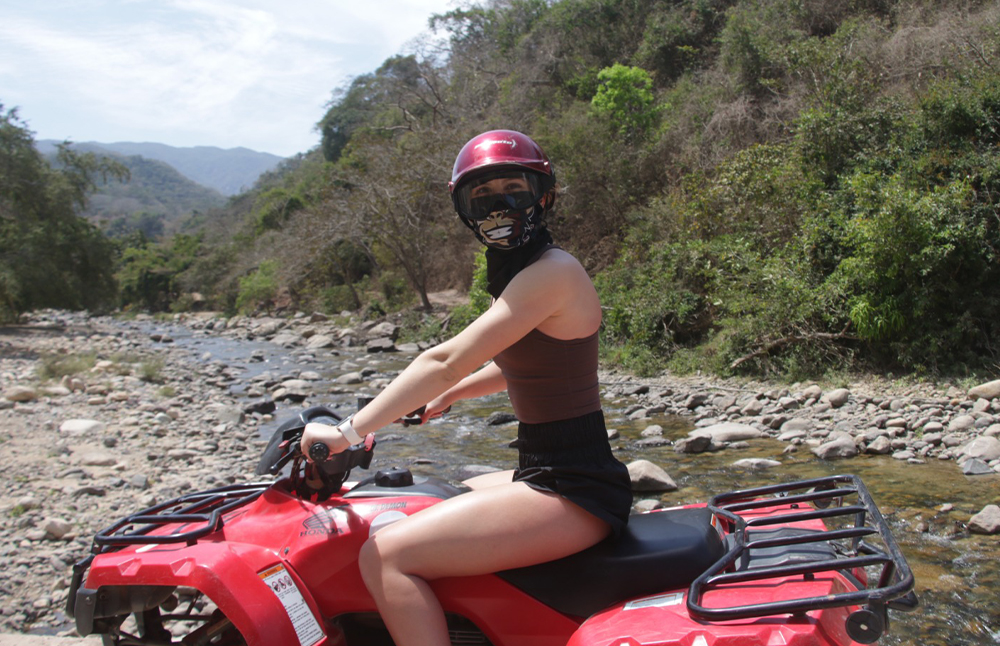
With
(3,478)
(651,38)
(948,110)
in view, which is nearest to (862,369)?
(948,110)

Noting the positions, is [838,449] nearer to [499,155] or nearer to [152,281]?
[499,155]

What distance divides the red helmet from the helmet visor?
3 centimetres

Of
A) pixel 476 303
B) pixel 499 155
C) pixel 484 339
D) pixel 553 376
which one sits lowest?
pixel 476 303

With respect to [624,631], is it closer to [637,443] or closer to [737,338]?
[637,443]

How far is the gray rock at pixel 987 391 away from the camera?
8.25 m

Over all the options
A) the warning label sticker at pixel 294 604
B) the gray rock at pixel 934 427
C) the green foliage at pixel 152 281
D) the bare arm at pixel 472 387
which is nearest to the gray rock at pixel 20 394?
the bare arm at pixel 472 387

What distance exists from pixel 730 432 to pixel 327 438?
280 inches

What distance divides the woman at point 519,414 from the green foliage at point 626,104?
19.9 metres

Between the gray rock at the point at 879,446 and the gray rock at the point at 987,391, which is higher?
the gray rock at the point at 987,391

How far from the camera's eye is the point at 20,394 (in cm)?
1134

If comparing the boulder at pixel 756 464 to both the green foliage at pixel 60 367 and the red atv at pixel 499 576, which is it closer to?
the red atv at pixel 499 576

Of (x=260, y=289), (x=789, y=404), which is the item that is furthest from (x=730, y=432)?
(x=260, y=289)

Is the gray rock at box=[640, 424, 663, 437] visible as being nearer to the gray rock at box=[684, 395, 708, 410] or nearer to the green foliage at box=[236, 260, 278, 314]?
the gray rock at box=[684, 395, 708, 410]

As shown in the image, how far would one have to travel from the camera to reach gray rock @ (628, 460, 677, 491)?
6715 millimetres
